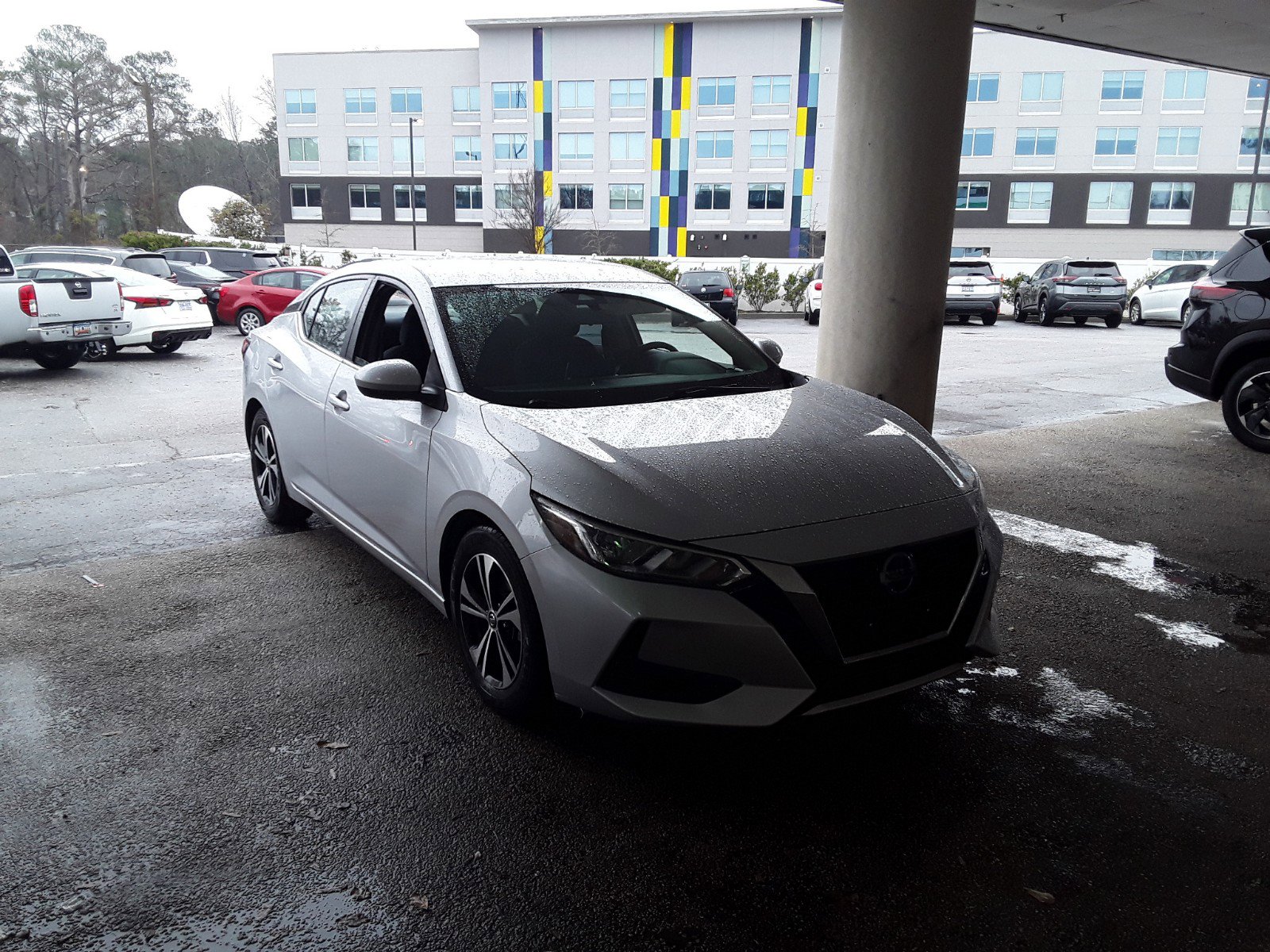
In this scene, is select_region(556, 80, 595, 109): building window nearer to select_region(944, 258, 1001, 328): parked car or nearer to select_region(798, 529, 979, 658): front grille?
select_region(944, 258, 1001, 328): parked car

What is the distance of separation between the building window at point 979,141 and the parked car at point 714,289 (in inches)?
1530

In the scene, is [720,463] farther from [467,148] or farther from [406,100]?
[406,100]

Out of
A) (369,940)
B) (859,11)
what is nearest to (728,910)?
(369,940)

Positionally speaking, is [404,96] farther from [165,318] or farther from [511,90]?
[165,318]

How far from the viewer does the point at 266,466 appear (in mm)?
5910

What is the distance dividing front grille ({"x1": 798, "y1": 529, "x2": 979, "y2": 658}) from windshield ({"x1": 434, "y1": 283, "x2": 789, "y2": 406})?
126 centimetres

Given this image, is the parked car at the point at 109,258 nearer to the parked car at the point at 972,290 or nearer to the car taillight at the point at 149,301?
the car taillight at the point at 149,301

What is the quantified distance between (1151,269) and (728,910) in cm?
3959

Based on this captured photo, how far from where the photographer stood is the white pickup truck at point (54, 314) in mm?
12594

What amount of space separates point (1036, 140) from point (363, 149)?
142 ft

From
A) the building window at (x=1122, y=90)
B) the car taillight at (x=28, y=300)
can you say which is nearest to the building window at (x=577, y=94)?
the building window at (x=1122, y=90)

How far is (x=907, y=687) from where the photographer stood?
3061 mm

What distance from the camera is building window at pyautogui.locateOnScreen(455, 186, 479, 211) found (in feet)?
211

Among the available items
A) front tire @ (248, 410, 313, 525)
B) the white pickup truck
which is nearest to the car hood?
front tire @ (248, 410, 313, 525)
